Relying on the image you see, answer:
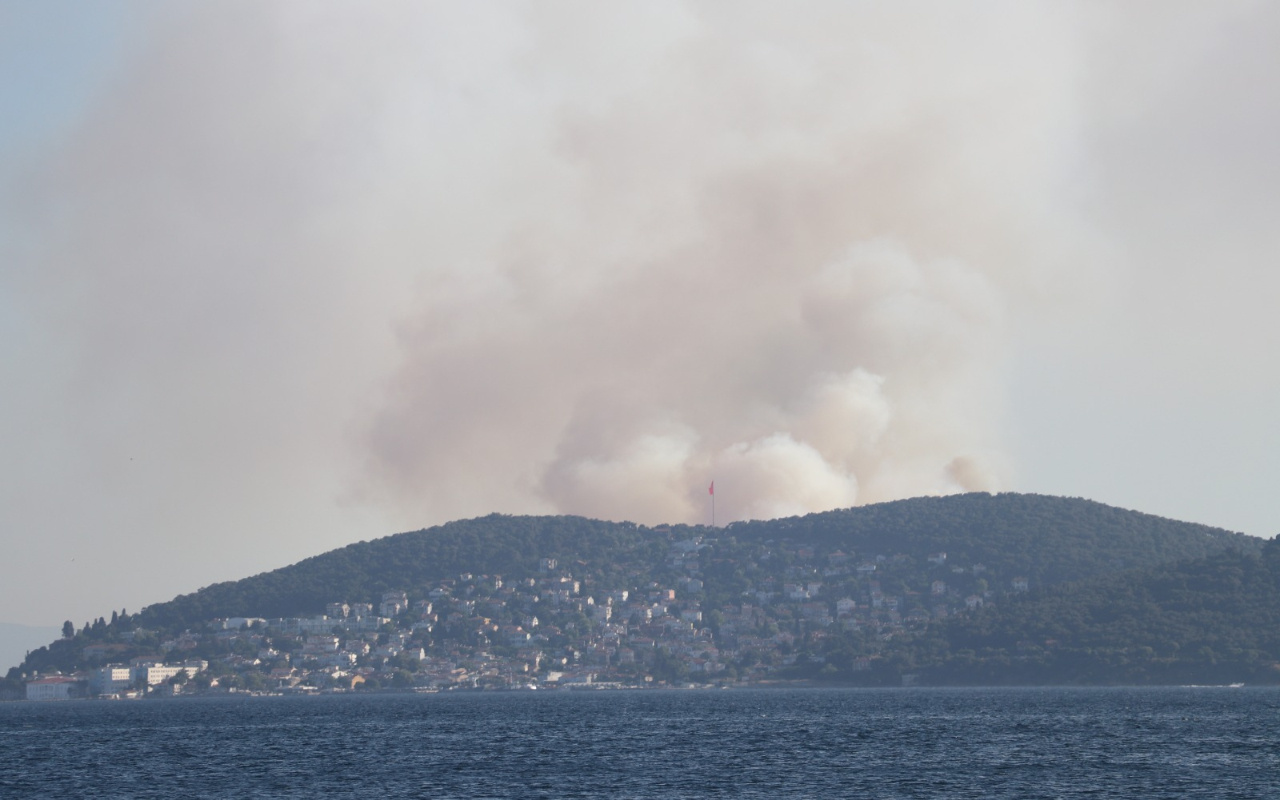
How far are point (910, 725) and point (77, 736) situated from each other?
101 m

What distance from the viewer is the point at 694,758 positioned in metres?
125

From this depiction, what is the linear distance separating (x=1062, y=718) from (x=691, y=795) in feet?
296

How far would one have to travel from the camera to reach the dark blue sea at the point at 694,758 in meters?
102

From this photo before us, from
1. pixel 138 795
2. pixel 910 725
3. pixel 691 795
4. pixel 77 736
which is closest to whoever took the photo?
pixel 691 795

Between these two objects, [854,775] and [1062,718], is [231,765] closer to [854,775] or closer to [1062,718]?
[854,775]

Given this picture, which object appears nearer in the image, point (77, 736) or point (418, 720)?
point (77, 736)

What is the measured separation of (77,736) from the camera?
180m

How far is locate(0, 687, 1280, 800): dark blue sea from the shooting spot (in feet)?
336

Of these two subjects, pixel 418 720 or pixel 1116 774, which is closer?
pixel 1116 774

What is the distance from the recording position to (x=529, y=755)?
132000 millimetres

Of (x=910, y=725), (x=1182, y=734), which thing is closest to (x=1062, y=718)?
(x=910, y=725)

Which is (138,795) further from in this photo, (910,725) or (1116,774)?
(910,725)

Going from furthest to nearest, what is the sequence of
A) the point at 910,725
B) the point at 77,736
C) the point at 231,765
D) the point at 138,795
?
the point at 77,736 → the point at 910,725 → the point at 231,765 → the point at 138,795

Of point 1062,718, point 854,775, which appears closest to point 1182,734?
point 1062,718
